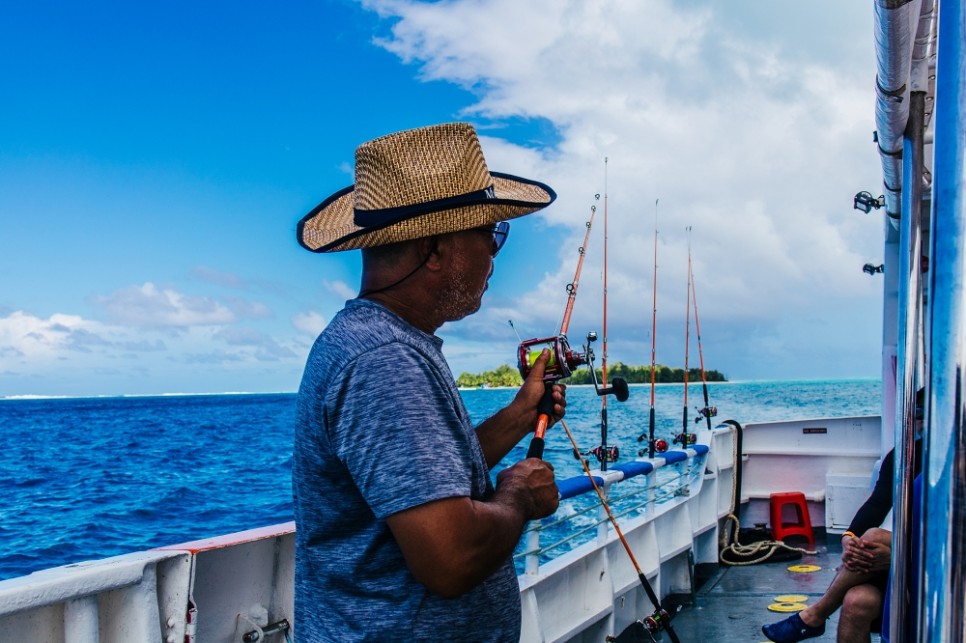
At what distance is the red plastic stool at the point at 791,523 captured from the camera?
22.7 ft

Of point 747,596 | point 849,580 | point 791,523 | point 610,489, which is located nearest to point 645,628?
point 610,489

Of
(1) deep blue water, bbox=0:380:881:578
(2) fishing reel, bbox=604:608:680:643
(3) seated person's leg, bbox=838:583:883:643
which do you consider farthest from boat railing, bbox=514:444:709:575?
(1) deep blue water, bbox=0:380:881:578

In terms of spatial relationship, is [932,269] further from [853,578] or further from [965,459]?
[853,578]

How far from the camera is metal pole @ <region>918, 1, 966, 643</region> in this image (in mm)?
660

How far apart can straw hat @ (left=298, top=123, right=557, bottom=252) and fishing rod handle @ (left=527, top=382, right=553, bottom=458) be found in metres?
0.46

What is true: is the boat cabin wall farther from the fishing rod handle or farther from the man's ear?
the man's ear

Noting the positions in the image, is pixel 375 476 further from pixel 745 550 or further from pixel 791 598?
pixel 745 550

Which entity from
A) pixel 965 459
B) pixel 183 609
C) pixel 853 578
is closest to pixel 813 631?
pixel 853 578

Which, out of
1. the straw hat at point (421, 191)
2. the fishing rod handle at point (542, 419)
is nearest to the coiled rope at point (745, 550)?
the fishing rod handle at point (542, 419)

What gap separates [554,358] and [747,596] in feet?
13.5

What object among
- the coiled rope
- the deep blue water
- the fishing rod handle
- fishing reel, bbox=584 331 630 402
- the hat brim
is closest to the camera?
the hat brim

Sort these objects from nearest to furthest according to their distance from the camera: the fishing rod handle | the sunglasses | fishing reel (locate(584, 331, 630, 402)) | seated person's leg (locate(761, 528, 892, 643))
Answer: the sunglasses < the fishing rod handle < fishing reel (locate(584, 331, 630, 402)) < seated person's leg (locate(761, 528, 892, 643))

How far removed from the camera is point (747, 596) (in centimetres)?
546

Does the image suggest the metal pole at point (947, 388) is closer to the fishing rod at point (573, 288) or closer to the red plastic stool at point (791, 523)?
the fishing rod at point (573, 288)
